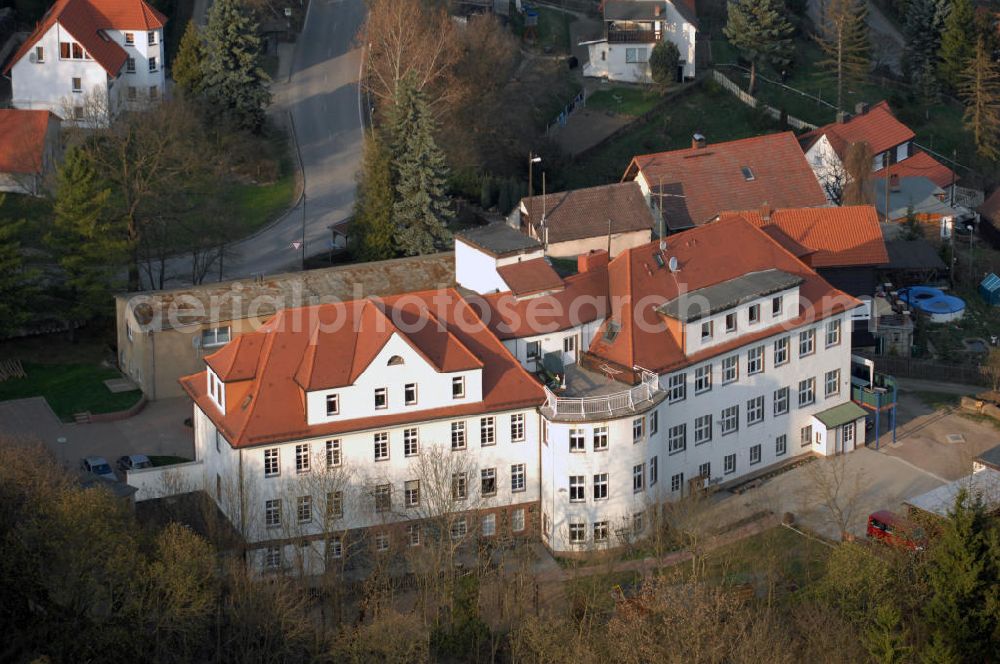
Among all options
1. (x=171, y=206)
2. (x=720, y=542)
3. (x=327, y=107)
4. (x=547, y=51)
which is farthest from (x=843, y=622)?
(x=547, y=51)

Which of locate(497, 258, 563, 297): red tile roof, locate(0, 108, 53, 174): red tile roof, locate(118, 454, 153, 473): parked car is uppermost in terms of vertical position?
locate(0, 108, 53, 174): red tile roof

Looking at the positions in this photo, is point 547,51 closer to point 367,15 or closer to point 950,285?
point 367,15

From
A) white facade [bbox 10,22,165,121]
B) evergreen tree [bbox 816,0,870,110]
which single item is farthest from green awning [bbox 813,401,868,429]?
evergreen tree [bbox 816,0,870,110]

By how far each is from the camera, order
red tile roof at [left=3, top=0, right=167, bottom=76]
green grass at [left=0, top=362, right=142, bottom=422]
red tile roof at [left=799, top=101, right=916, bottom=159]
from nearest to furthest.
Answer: green grass at [left=0, top=362, right=142, bottom=422] → red tile roof at [left=3, top=0, right=167, bottom=76] → red tile roof at [left=799, top=101, right=916, bottom=159]

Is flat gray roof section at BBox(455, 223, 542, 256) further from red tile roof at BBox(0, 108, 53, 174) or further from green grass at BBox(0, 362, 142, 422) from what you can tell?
red tile roof at BBox(0, 108, 53, 174)

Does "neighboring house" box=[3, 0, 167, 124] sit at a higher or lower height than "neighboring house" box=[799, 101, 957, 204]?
higher

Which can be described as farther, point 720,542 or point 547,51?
point 547,51

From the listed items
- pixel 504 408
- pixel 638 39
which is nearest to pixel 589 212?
pixel 504 408
